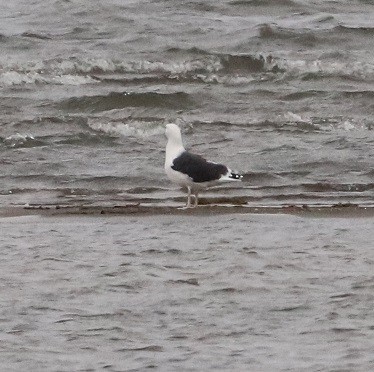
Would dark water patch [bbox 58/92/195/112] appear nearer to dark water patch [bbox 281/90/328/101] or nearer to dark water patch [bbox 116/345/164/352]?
dark water patch [bbox 281/90/328/101]

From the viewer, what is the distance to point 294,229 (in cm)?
948

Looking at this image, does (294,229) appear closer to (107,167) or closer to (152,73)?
(107,167)

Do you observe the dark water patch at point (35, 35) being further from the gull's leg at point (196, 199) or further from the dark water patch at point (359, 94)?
the gull's leg at point (196, 199)

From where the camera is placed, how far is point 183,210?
10.8m

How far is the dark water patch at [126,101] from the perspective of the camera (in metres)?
17.0

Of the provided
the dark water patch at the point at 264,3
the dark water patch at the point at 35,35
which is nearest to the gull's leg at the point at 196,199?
the dark water patch at the point at 35,35

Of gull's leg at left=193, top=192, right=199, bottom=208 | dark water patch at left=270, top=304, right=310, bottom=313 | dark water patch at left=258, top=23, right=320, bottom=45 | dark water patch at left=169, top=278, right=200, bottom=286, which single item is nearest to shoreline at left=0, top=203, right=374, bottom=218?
gull's leg at left=193, top=192, right=199, bottom=208

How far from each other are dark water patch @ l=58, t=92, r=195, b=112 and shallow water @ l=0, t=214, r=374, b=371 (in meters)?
7.45

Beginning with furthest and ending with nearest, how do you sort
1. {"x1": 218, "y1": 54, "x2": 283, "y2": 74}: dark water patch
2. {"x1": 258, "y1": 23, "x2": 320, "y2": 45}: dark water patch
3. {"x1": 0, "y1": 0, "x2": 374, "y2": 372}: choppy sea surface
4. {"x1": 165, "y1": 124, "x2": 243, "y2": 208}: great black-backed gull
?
{"x1": 258, "y1": 23, "x2": 320, "y2": 45}: dark water patch → {"x1": 218, "y1": 54, "x2": 283, "y2": 74}: dark water patch → {"x1": 165, "y1": 124, "x2": 243, "y2": 208}: great black-backed gull → {"x1": 0, "y1": 0, "x2": 374, "y2": 372}: choppy sea surface

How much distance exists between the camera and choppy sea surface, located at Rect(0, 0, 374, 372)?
21.0ft

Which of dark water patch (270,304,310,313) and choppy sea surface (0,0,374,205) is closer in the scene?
dark water patch (270,304,310,313)

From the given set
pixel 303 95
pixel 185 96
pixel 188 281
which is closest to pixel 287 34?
pixel 303 95

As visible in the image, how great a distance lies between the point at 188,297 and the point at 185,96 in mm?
10822

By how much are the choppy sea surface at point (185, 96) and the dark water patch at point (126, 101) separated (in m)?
0.03
